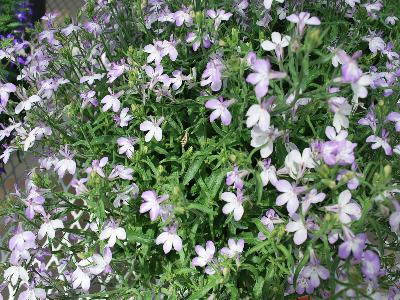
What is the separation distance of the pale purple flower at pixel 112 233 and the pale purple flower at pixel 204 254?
0.18m

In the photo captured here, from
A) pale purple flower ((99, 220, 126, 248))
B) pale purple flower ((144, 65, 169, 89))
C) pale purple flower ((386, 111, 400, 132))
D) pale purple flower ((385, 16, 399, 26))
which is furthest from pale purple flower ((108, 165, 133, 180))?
pale purple flower ((385, 16, 399, 26))

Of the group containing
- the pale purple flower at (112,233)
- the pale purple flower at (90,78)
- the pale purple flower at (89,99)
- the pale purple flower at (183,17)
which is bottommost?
the pale purple flower at (112,233)

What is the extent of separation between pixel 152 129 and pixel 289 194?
431 mm

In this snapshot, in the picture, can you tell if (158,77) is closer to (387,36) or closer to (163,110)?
(163,110)

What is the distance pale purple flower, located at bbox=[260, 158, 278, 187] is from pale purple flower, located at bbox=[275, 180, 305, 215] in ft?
0.19

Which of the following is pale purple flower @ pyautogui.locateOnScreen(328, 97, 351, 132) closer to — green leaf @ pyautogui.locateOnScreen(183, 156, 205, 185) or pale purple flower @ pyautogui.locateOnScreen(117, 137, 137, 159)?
green leaf @ pyautogui.locateOnScreen(183, 156, 205, 185)

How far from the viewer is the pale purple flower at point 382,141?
53.7 inches

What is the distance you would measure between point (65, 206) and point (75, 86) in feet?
1.46

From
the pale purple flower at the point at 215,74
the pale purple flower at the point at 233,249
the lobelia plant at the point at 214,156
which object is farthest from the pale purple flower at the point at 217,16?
the pale purple flower at the point at 233,249

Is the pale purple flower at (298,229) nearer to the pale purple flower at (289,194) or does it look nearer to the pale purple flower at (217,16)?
the pale purple flower at (289,194)

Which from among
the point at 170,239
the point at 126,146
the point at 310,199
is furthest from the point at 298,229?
the point at 126,146

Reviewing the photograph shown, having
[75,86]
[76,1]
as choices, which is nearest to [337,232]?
[75,86]

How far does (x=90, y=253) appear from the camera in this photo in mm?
1429

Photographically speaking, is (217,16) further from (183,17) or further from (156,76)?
(156,76)
